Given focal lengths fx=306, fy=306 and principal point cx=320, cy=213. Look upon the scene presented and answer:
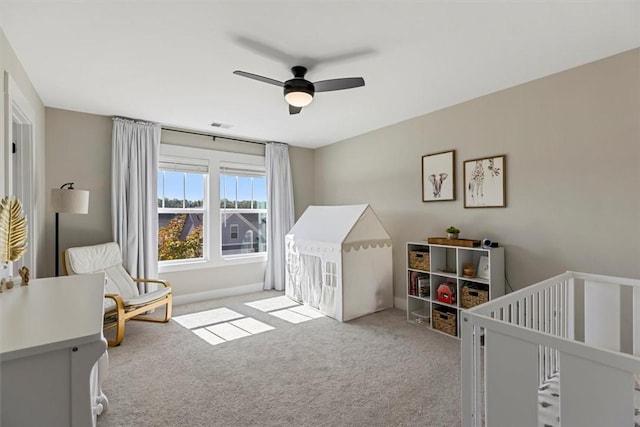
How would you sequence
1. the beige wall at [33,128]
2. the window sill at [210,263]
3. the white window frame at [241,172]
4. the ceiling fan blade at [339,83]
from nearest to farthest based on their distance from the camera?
→ the beige wall at [33,128], the ceiling fan blade at [339,83], the window sill at [210,263], the white window frame at [241,172]

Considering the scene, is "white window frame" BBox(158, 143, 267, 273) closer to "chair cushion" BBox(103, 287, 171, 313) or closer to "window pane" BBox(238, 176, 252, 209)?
"window pane" BBox(238, 176, 252, 209)

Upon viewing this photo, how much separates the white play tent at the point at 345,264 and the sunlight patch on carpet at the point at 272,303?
0.17 meters

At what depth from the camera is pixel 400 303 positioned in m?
4.12

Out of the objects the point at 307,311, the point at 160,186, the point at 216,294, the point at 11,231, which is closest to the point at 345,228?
the point at 307,311

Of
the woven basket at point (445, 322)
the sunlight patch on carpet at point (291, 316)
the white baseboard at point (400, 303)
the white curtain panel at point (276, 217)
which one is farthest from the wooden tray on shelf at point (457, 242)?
the white curtain panel at point (276, 217)

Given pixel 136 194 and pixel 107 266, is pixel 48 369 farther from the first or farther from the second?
pixel 136 194

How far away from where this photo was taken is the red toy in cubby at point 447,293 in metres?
3.24

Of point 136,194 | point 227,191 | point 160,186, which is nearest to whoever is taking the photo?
point 136,194

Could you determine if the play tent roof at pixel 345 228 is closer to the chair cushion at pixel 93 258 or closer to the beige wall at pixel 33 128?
the chair cushion at pixel 93 258

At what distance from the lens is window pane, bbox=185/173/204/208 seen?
15.0 ft

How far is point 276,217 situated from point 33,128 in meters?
3.12

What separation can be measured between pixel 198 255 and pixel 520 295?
4.20 metres

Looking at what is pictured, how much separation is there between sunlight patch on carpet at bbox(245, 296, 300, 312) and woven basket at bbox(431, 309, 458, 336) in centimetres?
188

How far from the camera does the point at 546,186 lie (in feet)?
9.23
